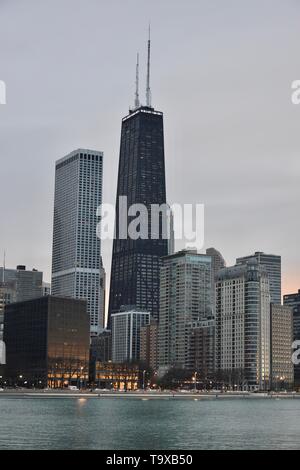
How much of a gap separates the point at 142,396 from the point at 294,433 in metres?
120

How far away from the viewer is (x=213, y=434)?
2840 inches
